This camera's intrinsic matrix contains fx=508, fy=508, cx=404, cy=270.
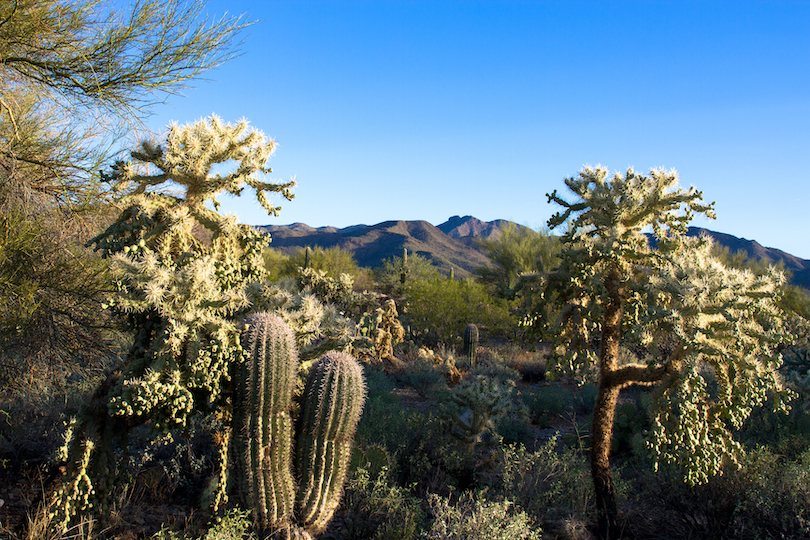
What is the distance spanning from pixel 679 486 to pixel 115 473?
4.69m

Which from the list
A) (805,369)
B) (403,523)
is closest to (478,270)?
(805,369)

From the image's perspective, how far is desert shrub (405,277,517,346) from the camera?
14469 millimetres

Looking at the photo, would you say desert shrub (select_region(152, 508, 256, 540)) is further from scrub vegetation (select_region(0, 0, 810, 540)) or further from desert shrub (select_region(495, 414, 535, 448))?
desert shrub (select_region(495, 414, 535, 448))

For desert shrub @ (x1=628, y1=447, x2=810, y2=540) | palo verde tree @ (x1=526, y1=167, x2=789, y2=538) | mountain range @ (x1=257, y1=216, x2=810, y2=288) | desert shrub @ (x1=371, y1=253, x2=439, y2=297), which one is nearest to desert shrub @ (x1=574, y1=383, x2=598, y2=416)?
desert shrub @ (x1=628, y1=447, x2=810, y2=540)

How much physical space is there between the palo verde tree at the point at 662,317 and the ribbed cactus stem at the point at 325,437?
5.52 feet

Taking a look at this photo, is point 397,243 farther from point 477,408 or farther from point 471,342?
point 477,408

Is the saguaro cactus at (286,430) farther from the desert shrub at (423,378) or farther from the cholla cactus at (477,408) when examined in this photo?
the desert shrub at (423,378)

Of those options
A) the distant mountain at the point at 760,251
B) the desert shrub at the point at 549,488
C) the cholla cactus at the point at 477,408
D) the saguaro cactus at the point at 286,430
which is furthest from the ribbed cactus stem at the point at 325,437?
the distant mountain at the point at 760,251

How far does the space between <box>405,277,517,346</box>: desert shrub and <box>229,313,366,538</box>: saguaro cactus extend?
1077 centimetres

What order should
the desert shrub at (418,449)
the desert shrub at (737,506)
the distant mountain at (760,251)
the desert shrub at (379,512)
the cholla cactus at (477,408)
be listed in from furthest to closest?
1. the distant mountain at (760,251)
2. the cholla cactus at (477,408)
3. the desert shrub at (418,449)
4. the desert shrub at (737,506)
5. the desert shrub at (379,512)

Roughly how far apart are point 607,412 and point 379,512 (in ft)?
6.52

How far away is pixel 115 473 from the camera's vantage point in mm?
3414

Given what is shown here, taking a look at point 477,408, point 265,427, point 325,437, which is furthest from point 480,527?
point 477,408

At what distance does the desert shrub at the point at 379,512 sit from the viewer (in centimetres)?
372
